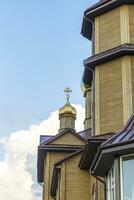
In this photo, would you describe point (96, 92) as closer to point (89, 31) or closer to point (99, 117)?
point (99, 117)

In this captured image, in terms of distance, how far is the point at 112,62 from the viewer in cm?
2184

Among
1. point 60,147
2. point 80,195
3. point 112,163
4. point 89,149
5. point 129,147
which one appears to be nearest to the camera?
point 129,147

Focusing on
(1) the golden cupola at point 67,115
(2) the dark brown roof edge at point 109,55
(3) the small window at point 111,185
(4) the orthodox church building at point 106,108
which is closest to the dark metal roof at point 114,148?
(4) the orthodox church building at point 106,108

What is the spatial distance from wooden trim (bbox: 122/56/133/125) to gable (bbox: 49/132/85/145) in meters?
9.09

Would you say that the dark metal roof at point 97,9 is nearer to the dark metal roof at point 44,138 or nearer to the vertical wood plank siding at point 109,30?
the vertical wood plank siding at point 109,30

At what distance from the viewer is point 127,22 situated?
72.4ft

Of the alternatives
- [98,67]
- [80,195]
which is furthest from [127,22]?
[80,195]

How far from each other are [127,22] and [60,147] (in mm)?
10014

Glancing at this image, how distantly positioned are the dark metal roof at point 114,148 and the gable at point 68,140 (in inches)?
524

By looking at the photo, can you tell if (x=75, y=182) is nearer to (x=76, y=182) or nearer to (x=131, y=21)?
(x=76, y=182)

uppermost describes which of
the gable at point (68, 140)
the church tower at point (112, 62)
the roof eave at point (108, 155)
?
the church tower at point (112, 62)

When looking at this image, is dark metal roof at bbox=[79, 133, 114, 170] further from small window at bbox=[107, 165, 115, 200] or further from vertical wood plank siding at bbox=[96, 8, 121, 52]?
vertical wood plank siding at bbox=[96, 8, 121, 52]

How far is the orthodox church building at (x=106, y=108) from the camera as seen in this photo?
48.5ft

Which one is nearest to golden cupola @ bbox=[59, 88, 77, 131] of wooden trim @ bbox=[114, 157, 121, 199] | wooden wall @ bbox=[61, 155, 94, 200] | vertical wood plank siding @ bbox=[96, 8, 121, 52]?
wooden wall @ bbox=[61, 155, 94, 200]
